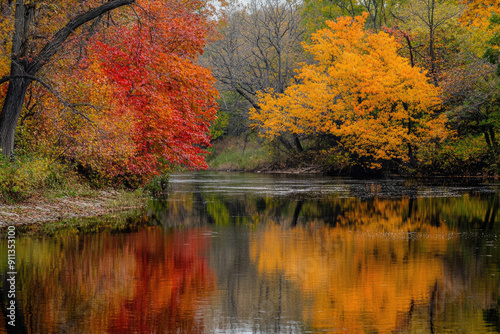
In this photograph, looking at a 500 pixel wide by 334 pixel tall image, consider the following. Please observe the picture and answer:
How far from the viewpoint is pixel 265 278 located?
8828 millimetres

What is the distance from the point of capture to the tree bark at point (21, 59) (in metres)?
17.5

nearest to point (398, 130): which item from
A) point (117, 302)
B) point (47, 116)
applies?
point (47, 116)

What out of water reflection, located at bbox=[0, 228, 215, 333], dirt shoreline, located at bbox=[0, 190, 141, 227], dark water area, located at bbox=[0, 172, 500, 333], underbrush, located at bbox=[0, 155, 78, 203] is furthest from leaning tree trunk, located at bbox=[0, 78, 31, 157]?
water reflection, located at bbox=[0, 228, 215, 333]

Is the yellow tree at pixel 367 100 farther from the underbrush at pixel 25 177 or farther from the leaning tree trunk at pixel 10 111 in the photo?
the leaning tree trunk at pixel 10 111

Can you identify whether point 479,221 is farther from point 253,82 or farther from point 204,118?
point 253,82

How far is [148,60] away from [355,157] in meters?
26.3

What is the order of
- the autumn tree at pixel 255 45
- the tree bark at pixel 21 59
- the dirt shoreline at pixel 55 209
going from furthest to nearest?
the autumn tree at pixel 255 45, the tree bark at pixel 21 59, the dirt shoreline at pixel 55 209

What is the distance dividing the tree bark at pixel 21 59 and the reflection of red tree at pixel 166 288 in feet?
24.4

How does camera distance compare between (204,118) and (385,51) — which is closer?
(204,118)

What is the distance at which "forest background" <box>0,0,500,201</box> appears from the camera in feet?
62.4

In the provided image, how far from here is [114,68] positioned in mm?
22625

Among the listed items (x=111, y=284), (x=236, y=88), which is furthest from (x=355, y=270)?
(x=236, y=88)

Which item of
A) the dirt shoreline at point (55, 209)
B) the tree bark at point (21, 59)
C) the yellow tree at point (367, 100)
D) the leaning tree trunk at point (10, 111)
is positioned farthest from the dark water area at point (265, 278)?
the yellow tree at point (367, 100)

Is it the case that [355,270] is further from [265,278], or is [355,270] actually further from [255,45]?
[255,45]
